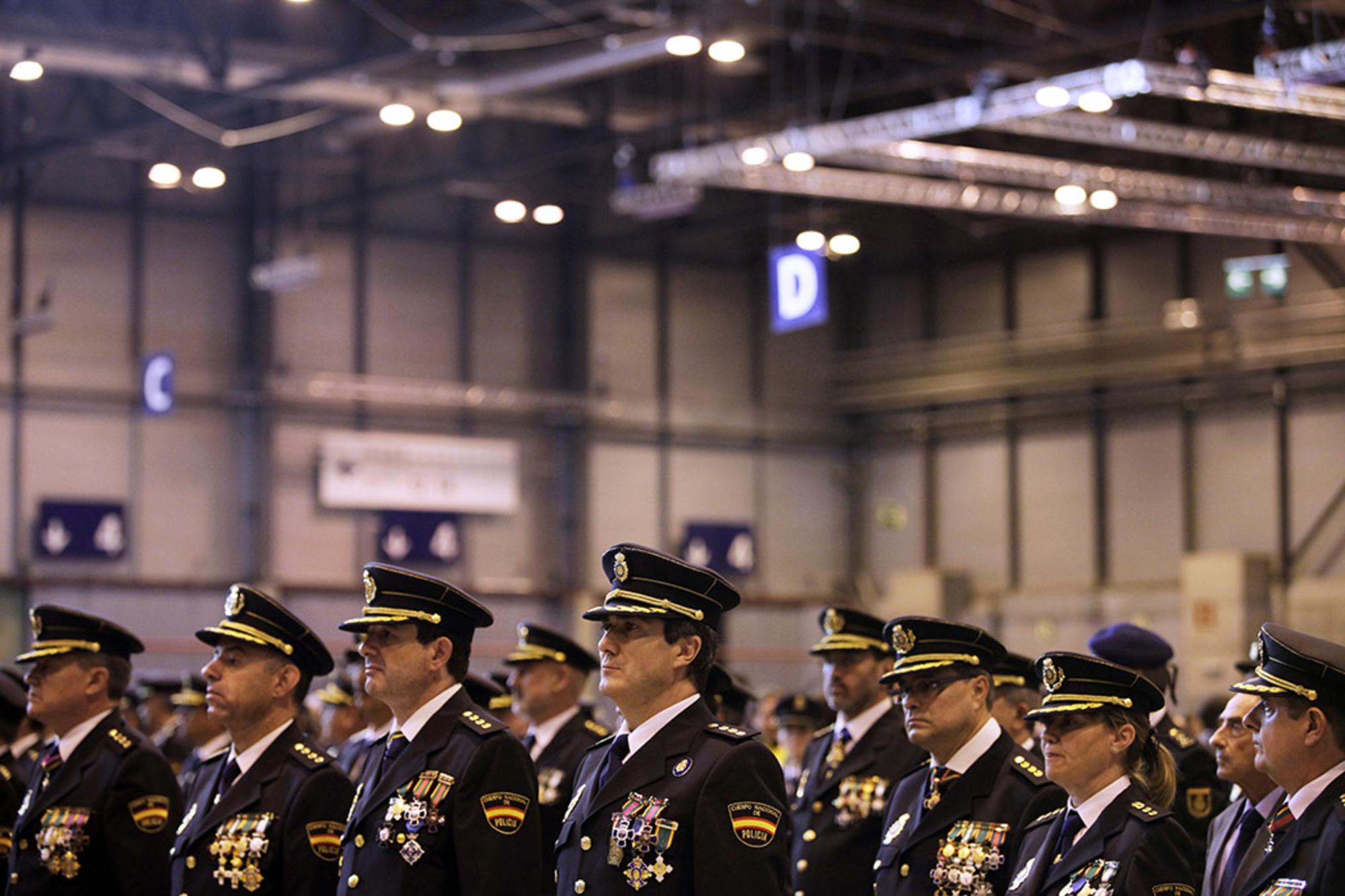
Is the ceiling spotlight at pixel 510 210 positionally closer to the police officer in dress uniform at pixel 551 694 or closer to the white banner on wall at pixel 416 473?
the white banner on wall at pixel 416 473

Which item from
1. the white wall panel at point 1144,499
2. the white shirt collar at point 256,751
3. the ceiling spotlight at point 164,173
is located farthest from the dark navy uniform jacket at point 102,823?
the white wall panel at point 1144,499

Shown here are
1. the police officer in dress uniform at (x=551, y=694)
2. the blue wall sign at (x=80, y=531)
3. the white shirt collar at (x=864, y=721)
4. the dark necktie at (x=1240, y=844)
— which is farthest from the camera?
the blue wall sign at (x=80, y=531)

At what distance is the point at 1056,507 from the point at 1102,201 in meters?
6.62

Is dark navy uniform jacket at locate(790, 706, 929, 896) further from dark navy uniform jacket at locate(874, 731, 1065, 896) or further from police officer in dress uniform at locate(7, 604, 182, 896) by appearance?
police officer in dress uniform at locate(7, 604, 182, 896)

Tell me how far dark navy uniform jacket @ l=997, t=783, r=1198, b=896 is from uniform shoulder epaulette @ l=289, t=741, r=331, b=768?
201 cm

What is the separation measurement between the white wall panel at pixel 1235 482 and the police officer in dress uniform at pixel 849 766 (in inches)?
602

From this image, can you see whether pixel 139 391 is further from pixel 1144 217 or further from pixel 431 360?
pixel 1144 217

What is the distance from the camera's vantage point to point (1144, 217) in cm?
1761

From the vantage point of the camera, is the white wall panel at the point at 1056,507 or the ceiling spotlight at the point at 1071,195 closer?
the ceiling spotlight at the point at 1071,195

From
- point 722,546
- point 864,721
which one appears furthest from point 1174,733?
point 722,546

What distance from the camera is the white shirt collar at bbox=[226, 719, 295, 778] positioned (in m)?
5.30

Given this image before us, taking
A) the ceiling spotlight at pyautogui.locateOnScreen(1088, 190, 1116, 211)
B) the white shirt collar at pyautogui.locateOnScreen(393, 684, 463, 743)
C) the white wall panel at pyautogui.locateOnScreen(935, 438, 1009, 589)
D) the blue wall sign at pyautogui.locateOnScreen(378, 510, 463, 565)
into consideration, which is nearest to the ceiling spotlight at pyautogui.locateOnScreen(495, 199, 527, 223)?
the blue wall sign at pyautogui.locateOnScreen(378, 510, 463, 565)

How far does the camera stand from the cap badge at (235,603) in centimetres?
543

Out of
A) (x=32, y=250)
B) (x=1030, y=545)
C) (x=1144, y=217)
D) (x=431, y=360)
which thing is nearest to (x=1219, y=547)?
(x=1030, y=545)
